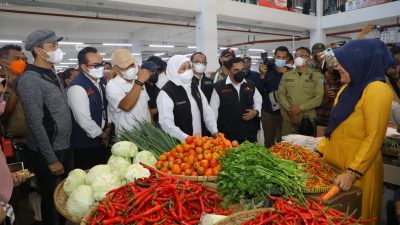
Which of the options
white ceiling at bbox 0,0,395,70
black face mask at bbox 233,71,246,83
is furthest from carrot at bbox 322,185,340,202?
white ceiling at bbox 0,0,395,70

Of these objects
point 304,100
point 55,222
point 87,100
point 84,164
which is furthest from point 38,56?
point 304,100

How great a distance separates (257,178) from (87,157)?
2.10 m

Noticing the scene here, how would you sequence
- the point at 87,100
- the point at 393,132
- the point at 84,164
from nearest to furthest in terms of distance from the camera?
the point at 87,100 < the point at 84,164 < the point at 393,132

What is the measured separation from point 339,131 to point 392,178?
58.8 inches

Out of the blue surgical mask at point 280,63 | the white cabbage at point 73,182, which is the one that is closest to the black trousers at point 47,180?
the white cabbage at point 73,182

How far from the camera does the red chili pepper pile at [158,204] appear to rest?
60.3 inches

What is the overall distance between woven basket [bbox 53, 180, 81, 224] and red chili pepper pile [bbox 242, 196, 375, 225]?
3.33 feet

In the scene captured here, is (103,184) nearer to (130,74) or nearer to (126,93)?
(126,93)

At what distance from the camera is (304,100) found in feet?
14.7

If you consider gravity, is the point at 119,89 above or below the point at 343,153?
above

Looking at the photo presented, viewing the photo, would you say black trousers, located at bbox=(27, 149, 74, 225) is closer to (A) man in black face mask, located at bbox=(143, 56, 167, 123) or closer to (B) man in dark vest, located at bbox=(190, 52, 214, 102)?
(A) man in black face mask, located at bbox=(143, 56, 167, 123)

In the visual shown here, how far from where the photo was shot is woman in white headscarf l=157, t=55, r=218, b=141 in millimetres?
2945

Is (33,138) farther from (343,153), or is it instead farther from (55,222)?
(343,153)

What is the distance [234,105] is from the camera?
379cm
